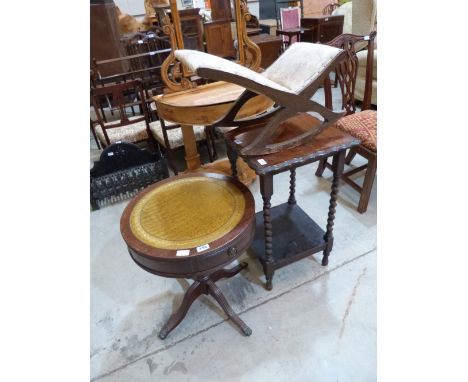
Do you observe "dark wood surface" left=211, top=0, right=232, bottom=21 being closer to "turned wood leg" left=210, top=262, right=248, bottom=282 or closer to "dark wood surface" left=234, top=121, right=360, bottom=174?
"dark wood surface" left=234, top=121, right=360, bottom=174

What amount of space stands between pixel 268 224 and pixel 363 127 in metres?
1.02

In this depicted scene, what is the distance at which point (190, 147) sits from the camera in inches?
85.9

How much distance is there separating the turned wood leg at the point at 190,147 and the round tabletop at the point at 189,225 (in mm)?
860

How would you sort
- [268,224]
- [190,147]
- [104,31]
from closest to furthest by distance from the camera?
[268,224], [190,147], [104,31]

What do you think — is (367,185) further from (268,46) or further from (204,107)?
(268,46)

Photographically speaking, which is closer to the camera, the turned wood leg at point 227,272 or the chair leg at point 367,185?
the turned wood leg at point 227,272

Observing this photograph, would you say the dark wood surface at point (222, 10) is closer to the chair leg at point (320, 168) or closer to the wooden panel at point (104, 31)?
the chair leg at point (320, 168)

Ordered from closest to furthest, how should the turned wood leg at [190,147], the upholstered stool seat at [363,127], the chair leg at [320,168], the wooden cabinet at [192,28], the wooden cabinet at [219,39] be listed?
the upholstered stool seat at [363,127] < the turned wood leg at [190,147] < the chair leg at [320,168] < the wooden cabinet at [192,28] < the wooden cabinet at [219,39]

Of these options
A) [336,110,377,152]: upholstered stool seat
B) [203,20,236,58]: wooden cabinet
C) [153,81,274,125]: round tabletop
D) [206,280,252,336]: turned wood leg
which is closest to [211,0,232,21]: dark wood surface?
[203,20,236,58]: wooden cabinet

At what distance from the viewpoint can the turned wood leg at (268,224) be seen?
1.19 metres

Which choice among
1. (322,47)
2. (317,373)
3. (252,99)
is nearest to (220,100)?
(252,99)

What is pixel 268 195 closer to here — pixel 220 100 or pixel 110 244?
pixel 220 100

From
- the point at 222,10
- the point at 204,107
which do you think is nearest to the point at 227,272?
the point at 204,107

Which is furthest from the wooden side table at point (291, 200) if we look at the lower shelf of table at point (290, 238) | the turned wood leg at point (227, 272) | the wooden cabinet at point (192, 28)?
the wooden cabinet at point (192, 28)
